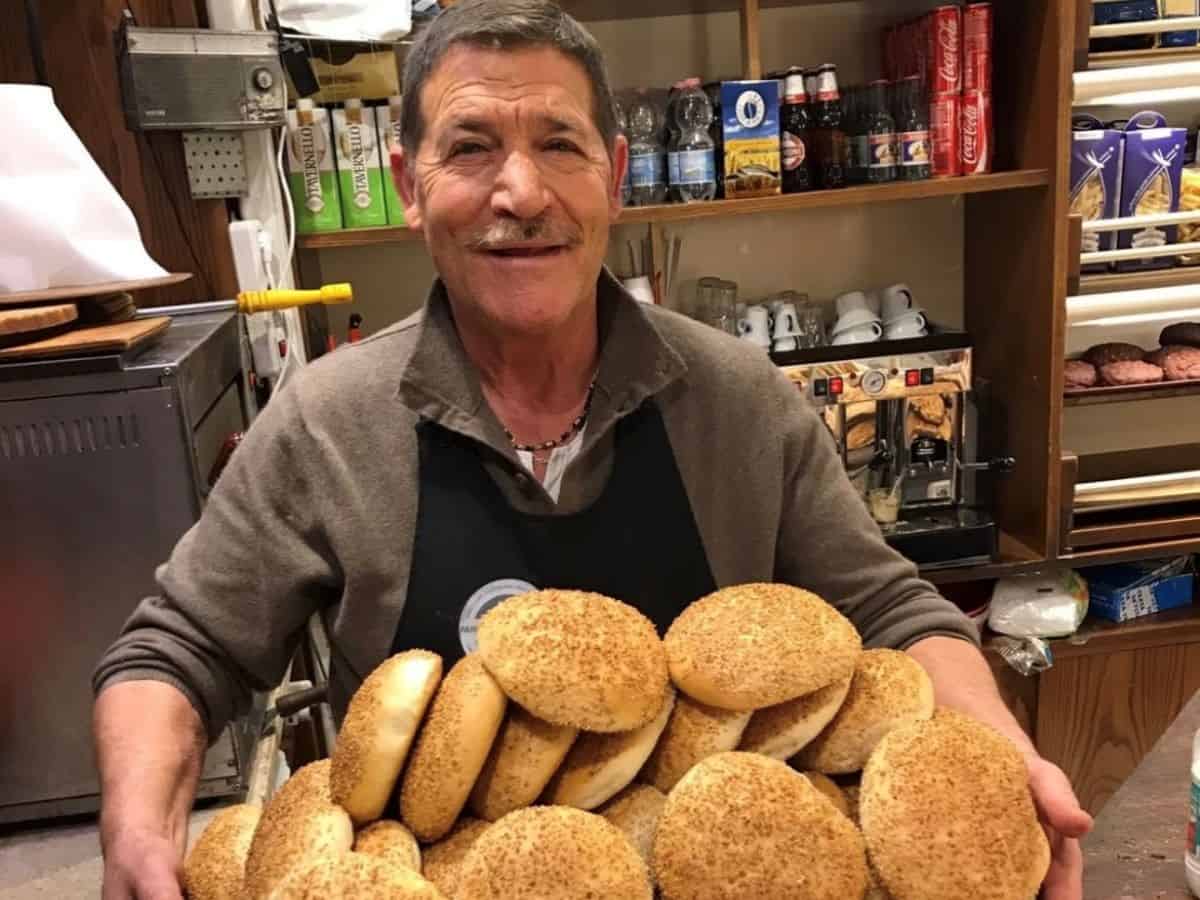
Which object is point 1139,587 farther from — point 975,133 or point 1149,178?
point 975,133

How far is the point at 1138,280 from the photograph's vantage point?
2064 millimetres

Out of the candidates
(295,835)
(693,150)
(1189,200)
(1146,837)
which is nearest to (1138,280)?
(1189,200)

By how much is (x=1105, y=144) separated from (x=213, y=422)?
1.72 m

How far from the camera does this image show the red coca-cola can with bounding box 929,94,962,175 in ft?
6.50

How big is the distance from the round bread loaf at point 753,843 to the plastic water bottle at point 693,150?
148cm

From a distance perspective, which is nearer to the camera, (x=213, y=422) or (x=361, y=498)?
(x=361, y=498)

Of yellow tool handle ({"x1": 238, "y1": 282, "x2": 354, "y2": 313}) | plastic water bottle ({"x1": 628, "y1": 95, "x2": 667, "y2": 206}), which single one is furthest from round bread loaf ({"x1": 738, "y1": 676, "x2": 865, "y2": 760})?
plastic water bottle ({"x1": 628, "y1": 95, "x2": 667, "y2": 206})

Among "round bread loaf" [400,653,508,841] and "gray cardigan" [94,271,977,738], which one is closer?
"round bread loaf" [400,653,508,841]

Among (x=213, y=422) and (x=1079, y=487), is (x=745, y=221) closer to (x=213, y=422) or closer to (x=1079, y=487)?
(x=1079, y=487)

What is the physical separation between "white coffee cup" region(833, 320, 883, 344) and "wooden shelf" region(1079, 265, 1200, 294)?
0.40 metres

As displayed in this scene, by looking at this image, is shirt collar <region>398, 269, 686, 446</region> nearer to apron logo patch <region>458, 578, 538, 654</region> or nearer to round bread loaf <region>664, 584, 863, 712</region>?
apron logo patch <region>458, 578, 538, 654</region>

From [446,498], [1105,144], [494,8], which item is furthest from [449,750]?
[1105,144]

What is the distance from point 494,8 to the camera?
1.02 m

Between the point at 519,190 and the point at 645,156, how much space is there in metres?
1.01
